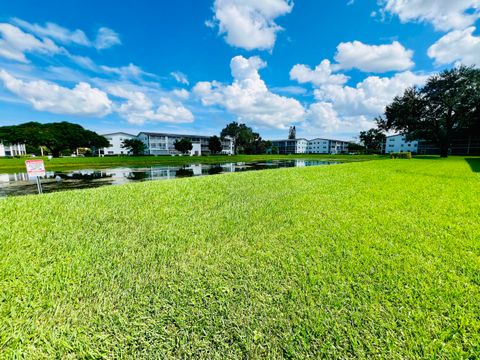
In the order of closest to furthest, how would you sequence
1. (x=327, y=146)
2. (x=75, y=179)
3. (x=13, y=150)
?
(x=75, y=179), (x=13, y=150), (x=327, y=146)

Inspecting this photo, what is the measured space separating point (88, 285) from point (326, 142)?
4408 inches

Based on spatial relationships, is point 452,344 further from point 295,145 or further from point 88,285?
point 295,145

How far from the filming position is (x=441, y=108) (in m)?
28.2

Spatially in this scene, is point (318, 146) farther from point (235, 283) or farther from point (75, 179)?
point (235, 283)

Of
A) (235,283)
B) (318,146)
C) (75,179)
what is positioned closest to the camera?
(235,283)

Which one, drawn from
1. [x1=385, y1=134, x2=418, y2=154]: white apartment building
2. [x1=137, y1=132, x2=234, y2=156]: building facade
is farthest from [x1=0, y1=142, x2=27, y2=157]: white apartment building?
[x1=385, y1=134, x2=418, y2=154]: white apartment building

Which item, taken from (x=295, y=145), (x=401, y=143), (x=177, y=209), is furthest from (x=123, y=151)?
(x=401, y=143)

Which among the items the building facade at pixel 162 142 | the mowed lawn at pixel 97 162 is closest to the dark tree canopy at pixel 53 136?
the mowed lawn at pixel 97 162

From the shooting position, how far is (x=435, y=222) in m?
3.70

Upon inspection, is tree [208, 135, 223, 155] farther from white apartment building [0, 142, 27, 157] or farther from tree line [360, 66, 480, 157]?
white apartment building [0, 142, 27, 157]

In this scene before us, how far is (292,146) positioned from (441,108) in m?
77.6

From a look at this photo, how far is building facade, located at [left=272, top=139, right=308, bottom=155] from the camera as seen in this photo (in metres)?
104

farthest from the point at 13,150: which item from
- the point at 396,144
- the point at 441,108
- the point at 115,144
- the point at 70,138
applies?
the point at 396,144

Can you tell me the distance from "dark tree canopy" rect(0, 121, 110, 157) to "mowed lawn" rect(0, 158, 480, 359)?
56.9m
